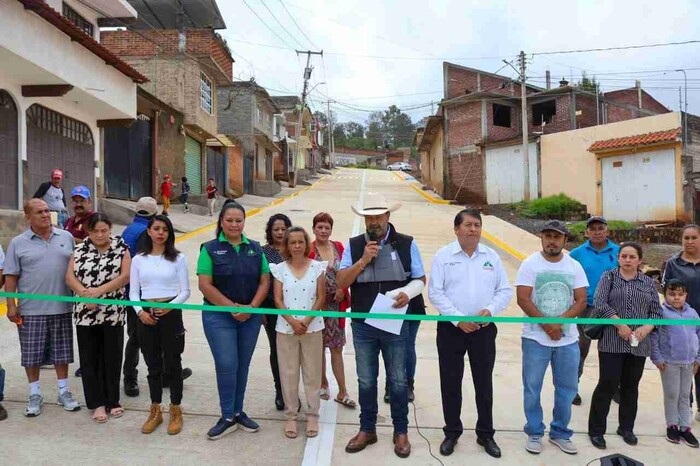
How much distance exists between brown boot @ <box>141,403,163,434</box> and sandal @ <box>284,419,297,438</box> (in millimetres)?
972

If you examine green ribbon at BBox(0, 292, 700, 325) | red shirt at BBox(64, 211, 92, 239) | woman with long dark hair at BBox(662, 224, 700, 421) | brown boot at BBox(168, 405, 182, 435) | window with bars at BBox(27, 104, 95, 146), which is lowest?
brown boot at BBox(168, 405, 182, 435)

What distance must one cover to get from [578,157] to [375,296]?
19.5 metres

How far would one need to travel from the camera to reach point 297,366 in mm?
4137

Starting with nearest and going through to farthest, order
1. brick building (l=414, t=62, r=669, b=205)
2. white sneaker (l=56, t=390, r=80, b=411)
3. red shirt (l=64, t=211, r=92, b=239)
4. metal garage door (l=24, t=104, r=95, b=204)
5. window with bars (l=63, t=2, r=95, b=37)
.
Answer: white sneaker (l=56, t=390, r=80, b=411) → red shirt (l=64, t=211, r=92, b=239) → metal garage door (l=24, t=104, r=95, b=204) → window with bars (l=63, t=2, r=95, b=37) → brick building (l=414, t=62, r=669, b=205)

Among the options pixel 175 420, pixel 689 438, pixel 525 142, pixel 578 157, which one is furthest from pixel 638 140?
pixel 175 420

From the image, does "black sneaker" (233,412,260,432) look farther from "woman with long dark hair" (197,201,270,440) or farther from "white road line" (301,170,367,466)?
"white road line" (301,170,367,466)

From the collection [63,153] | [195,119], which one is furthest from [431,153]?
[63,153]

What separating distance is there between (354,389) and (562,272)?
220 cm

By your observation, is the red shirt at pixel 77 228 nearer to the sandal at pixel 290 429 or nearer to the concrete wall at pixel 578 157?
the sandal at pixel 290 429

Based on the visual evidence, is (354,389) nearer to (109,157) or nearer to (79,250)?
(79,250)

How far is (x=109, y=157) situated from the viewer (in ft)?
52.4

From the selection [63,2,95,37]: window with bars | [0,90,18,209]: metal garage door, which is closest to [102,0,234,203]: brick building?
[63,2,95,37]: window with bars

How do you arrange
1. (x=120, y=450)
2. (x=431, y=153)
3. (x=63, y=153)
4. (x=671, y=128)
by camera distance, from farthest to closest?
(x=431, y=153) < (x=671, y=128) < (x=63, y=153) < (x=120, y=450)

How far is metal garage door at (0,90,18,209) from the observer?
10.0 m
